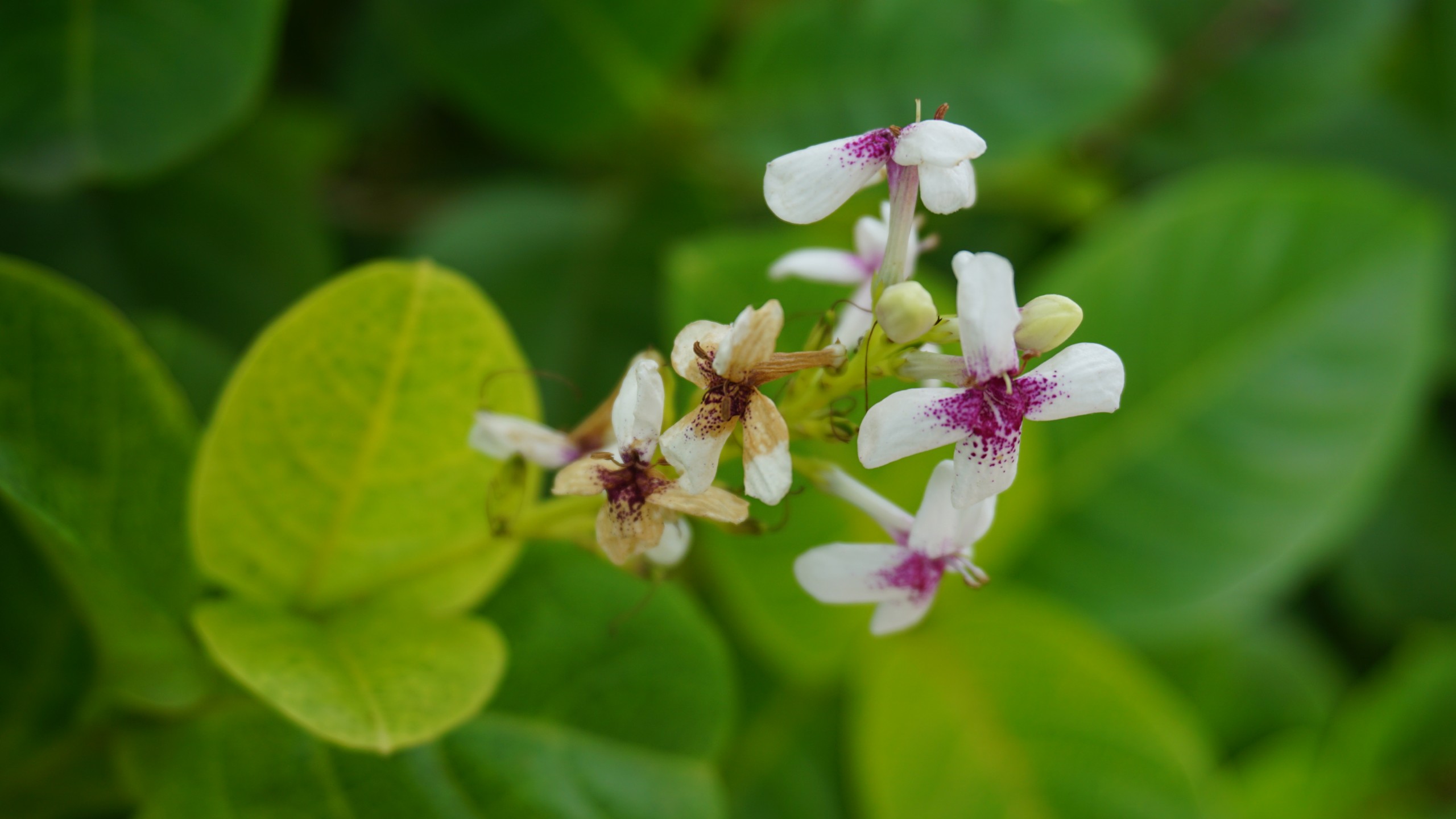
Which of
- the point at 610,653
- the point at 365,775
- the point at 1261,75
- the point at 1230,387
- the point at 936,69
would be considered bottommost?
the point at 365,775

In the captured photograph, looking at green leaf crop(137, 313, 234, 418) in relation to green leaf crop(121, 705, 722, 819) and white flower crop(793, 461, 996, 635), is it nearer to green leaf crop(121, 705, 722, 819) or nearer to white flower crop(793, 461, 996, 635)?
green leaf crop(121, 705, 722, 819)

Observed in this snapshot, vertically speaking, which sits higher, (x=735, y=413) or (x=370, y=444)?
(x=735, y=413)

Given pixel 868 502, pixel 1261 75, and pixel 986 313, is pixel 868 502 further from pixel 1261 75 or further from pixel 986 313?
pixel 1261 75

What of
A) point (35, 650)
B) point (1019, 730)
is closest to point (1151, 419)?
point (1019, 730)

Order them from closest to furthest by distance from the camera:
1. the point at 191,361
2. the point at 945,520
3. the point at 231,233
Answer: the point at 945,520, the point at 191,361, the point at 231,233

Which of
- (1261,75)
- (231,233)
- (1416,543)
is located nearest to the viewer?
(231,233)

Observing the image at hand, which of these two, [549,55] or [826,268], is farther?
[549,55]
